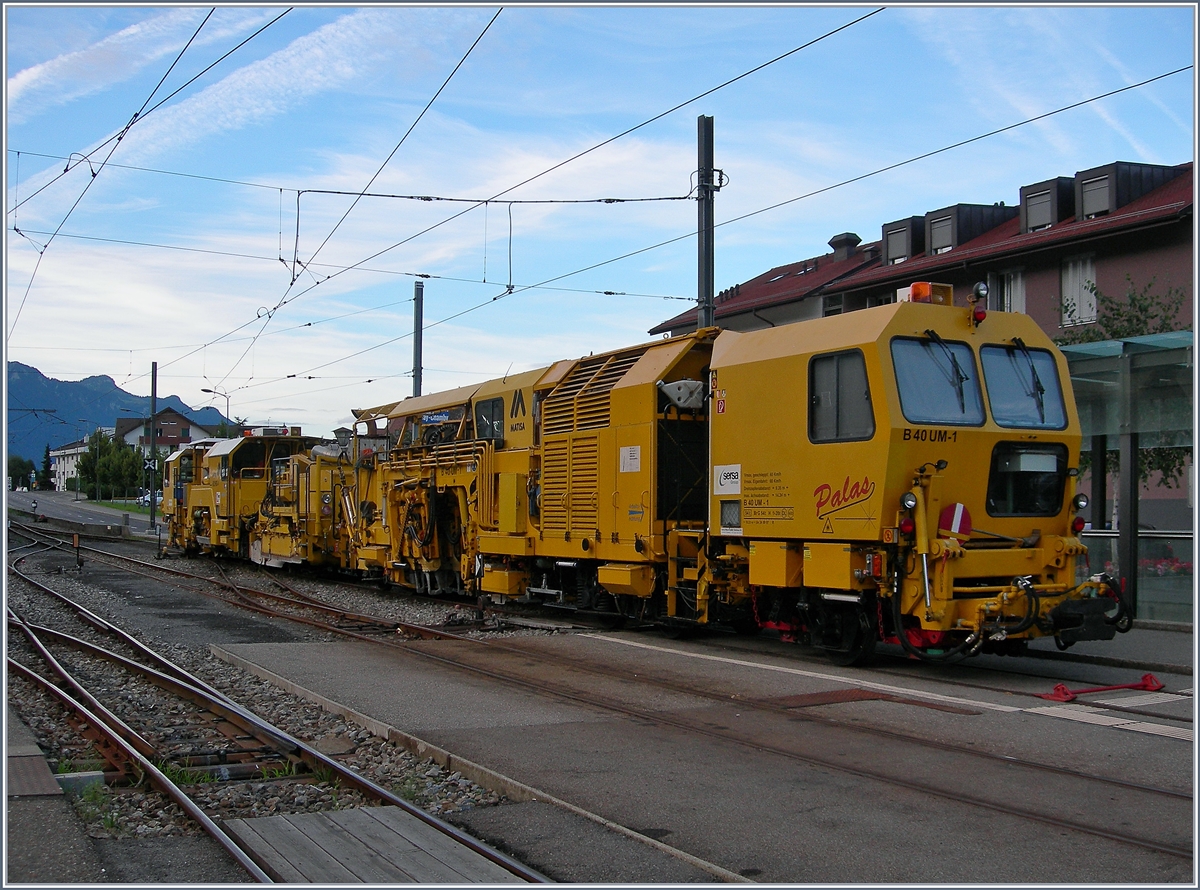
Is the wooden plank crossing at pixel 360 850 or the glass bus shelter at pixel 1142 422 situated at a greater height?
the glass bus shelter at pixel 1142 422

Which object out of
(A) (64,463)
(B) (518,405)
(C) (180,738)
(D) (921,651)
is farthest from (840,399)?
(A) (64,463)

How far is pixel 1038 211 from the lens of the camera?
3094 cm

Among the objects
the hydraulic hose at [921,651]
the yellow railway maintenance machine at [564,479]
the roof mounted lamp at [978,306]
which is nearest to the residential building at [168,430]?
the yellow railway maintenance machine at [564,479]

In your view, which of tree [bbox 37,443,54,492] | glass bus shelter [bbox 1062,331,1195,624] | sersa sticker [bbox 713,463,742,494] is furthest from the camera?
tree [bbox 37,443,54,492]

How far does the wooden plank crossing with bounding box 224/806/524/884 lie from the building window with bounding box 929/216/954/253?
31398mm

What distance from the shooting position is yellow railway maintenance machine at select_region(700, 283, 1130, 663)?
9.30m

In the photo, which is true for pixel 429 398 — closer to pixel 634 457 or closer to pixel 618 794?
pixel 634 457

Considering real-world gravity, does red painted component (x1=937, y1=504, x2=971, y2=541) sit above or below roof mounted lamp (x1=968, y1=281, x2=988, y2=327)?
below

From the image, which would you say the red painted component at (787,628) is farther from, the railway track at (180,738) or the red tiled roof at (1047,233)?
the red tiled roof at (1047,233)

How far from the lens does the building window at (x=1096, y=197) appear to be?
28.6 metres

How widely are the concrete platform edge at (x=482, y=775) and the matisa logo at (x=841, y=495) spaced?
4.50 m

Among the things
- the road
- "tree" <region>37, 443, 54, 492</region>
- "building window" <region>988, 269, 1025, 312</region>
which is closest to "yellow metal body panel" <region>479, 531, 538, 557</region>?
"building window" <region>988, 269, 1025, 312</region>

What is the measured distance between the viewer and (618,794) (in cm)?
613

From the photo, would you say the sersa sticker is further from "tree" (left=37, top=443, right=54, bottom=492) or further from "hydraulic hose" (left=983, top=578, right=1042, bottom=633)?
"tree" (left=37, top=443, right=54, bottom=492)
